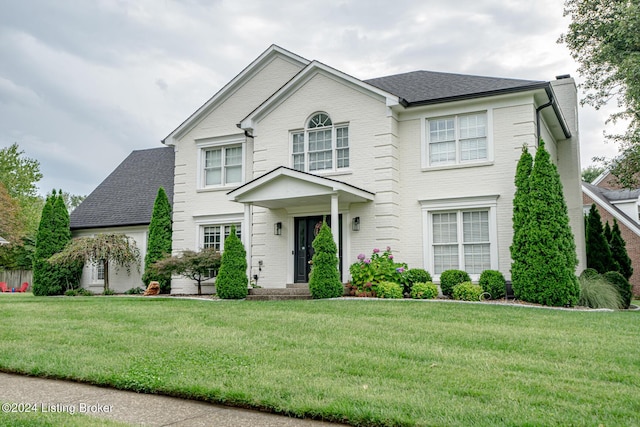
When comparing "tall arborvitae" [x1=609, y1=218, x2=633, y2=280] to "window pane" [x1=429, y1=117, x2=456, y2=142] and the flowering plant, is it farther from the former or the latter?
the flowering plant

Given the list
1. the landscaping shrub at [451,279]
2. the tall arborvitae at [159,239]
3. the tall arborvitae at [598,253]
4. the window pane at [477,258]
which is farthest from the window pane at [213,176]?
the tall arborvitae at [598,253]

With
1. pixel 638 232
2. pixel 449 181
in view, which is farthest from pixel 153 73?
pixel 638 232

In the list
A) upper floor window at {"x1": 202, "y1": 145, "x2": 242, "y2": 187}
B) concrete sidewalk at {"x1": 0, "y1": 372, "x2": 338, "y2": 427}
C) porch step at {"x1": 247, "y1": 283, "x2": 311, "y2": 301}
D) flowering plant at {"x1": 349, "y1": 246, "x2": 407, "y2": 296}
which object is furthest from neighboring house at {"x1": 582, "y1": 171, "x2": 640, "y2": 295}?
concrete sidewalk at {"x1": 0, "y1": 372, "x2": 338, "y2": 427}

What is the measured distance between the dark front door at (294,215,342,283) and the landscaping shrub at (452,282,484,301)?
4.44m

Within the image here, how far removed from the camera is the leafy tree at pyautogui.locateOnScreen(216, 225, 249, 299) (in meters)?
14.7

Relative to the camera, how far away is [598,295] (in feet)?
43.9

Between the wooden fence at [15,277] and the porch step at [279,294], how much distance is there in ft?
62.7

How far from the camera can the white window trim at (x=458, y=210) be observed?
575 inches

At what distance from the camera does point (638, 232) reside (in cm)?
2742

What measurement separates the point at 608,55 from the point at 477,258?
33.7ft

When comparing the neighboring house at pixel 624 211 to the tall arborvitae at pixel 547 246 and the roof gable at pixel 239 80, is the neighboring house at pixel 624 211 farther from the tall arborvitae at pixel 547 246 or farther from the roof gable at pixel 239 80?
the roof gable at pixel 239 80

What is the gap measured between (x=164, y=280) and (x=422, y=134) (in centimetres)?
981

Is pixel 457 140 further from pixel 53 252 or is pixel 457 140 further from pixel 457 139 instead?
pixel 53 252

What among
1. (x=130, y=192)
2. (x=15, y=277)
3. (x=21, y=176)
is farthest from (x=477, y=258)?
(x=21, y=176)
